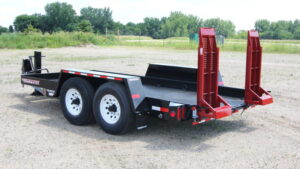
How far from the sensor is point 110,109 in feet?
18.8

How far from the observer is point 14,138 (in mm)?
5754

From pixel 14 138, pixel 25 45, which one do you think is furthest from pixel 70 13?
pixel 14 138

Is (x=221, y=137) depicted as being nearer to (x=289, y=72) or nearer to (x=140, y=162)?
(x=140, y=162)

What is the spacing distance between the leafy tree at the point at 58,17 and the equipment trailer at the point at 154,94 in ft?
328

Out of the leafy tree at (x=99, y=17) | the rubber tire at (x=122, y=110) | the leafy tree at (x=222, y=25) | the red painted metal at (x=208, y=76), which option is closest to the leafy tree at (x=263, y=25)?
the leafy tree at (x=222, y=25)

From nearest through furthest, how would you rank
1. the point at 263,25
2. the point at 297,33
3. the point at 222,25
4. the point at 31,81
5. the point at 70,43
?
the point at 31,81 → the point at 70,43 → the point at 297,33 → the point at 263,25 → the point at 222,25

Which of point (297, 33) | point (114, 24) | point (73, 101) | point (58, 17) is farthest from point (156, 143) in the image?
point (114, 24)

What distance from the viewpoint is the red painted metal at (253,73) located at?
5.95 meters

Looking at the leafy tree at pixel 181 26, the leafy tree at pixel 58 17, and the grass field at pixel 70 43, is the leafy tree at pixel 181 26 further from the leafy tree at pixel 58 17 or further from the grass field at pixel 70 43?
the grass field at pixel 70 43

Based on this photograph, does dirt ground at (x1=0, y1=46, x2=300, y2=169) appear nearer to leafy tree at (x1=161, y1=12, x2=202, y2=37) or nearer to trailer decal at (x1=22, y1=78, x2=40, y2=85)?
trailer decal at (x1=22, y1=78, x2=40, y2=85)

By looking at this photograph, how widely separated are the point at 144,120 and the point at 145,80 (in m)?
2.63

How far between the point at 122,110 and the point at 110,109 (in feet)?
0.92

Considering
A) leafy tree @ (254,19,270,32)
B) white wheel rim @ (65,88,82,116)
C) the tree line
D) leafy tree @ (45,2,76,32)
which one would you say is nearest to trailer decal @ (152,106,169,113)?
white wheel rim @ (65,88,82,116)

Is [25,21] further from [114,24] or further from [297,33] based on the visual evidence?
[297,33]
